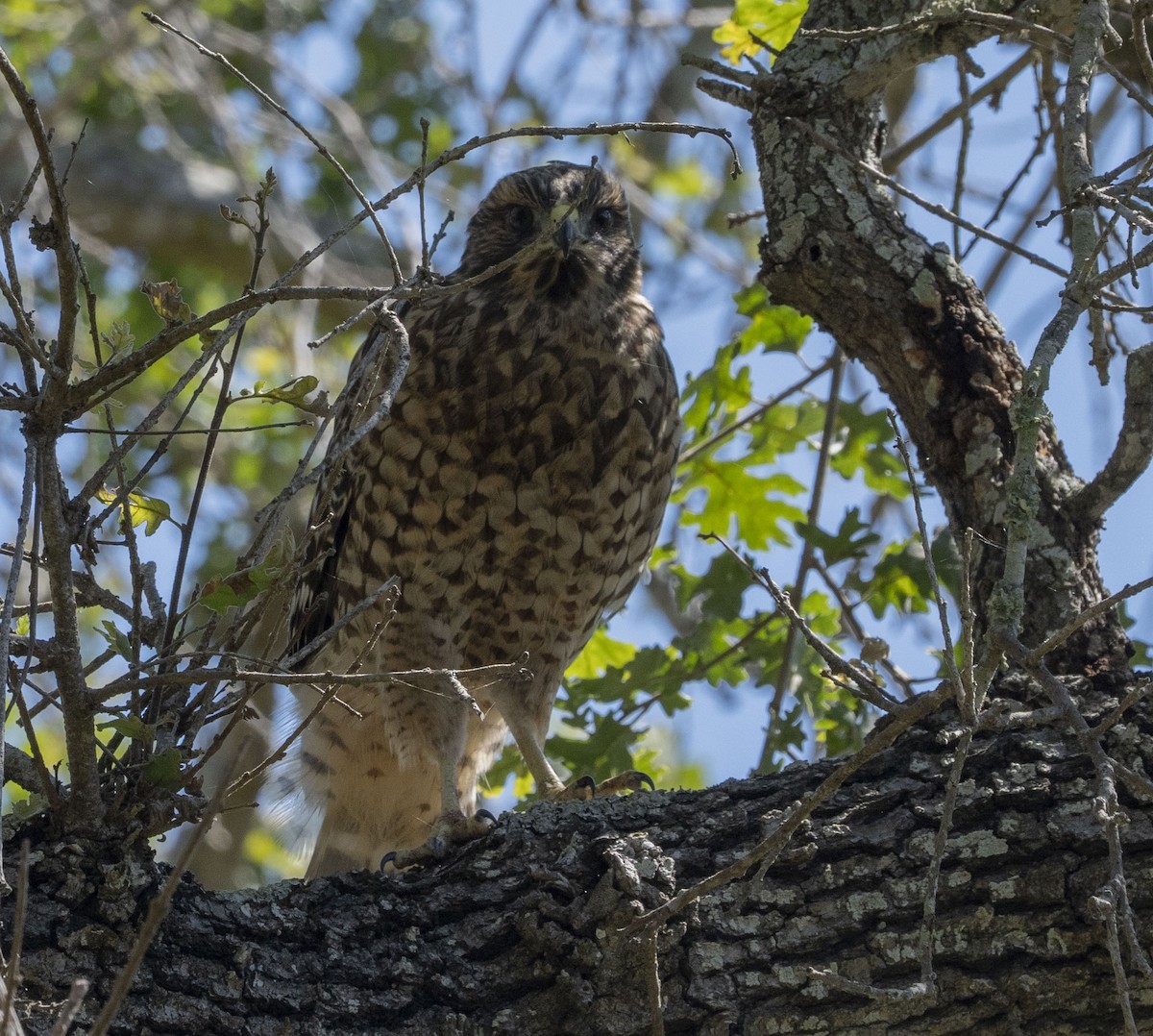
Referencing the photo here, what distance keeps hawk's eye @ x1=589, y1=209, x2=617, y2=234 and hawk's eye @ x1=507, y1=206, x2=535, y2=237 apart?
0.18 meters

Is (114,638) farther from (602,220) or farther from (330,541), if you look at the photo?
(602,220)

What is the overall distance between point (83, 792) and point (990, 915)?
145 centimetres

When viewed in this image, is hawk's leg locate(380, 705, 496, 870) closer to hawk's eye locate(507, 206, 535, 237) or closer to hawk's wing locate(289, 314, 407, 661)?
hawk's wing locate(289, 314, 407, 661)

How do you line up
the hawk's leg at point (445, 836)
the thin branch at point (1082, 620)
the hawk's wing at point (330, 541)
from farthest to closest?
the hawk's wing at point (330, 541) < the hawk's leg at point (445, 836) < the thin branch at point (1082, 620)

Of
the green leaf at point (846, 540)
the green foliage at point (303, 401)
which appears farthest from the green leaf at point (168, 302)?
the green leaf at point (846, 540)

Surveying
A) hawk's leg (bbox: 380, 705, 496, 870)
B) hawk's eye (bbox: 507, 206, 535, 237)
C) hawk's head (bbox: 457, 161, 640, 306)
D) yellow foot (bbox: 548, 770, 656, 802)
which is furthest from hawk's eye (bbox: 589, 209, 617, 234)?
hawk's leg (bbox: 380, 705, 496, 870)

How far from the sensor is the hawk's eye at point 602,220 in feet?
12.5

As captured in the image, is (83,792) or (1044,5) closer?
(83,792)

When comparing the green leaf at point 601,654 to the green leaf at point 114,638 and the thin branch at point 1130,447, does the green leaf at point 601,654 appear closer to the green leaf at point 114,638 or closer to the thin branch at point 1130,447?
the thin branch at point 1130,447

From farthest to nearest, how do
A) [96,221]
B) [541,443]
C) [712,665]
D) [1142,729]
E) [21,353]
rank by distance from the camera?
[96,221] < [712,665] < [541,443] < [1142,729] < [21,353]

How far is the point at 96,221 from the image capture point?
7.03 metres

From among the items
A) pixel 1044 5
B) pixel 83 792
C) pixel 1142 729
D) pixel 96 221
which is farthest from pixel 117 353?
pixel 96 221

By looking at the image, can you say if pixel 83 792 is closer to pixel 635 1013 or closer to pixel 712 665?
pixel 635 1013

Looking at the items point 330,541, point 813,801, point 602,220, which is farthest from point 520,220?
point 813,801
